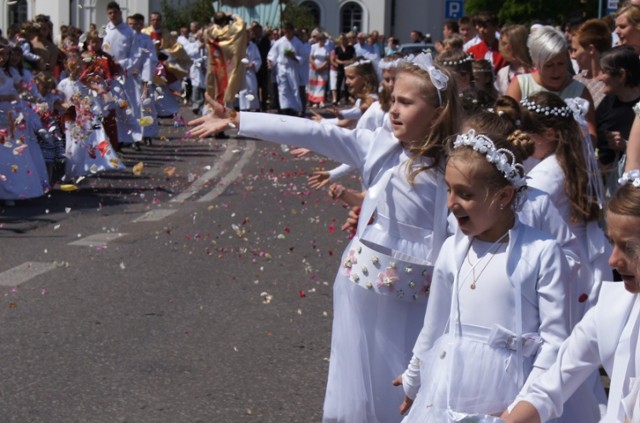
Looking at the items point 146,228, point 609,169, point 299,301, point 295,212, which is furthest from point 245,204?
point 609,169

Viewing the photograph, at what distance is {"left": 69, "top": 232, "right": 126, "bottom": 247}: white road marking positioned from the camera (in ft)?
34.4

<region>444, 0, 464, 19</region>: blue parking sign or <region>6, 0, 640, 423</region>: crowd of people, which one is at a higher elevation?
<region>444, 0, 464, 19</region>: blue parking sign

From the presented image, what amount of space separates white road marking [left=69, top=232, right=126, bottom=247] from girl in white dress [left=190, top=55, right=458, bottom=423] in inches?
224

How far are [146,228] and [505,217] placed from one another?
7647 mm

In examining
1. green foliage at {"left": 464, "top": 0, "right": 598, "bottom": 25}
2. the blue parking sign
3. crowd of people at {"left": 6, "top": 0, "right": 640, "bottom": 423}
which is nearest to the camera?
crowd of people at {"left": 6, "top": 0, "right": 640, "bottom": 423}

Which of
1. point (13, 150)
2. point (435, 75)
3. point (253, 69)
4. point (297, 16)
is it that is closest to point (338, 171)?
point (435, 75)

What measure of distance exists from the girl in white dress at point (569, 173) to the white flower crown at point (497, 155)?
1.16 metres

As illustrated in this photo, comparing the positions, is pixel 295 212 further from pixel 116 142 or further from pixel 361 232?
pixel 361 232

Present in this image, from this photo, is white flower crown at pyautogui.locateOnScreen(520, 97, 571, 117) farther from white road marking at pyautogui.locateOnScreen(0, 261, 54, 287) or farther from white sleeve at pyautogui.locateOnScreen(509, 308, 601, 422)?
white road marking at pyautogui.locateOnScreen(0, 261, 54, 287)

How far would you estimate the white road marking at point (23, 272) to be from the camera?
8797mm

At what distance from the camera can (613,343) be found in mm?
3342

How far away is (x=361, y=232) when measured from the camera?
4988 millimetres

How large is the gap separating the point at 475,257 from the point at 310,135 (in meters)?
1.09

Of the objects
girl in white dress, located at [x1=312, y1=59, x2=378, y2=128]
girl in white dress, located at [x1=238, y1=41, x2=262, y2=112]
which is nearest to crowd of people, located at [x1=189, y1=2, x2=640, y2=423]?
girl in white dress, located at [x1=312, y1=59, x2=378, y2=128]
